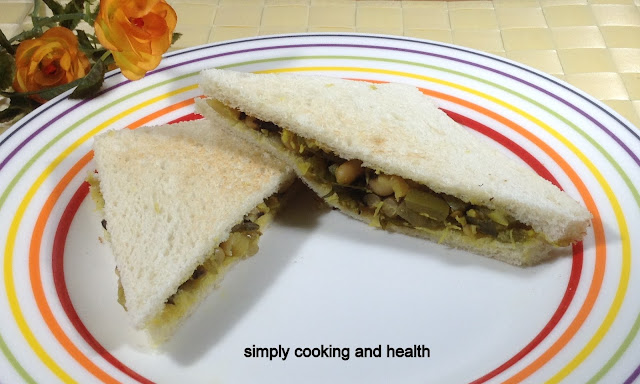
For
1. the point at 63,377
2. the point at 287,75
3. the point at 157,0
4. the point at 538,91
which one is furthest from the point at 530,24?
the point at 63,377

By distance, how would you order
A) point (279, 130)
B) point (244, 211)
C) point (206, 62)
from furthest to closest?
point (206, 62) < point (279, 130) < point (244, 211)

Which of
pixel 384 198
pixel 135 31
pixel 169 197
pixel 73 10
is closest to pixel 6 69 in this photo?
pixel 73 10

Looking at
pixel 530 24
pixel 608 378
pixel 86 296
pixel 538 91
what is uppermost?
pixel 530 24

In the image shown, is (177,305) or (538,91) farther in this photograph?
(538,91)

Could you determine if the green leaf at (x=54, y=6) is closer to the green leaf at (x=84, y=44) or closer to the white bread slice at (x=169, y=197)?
the green leaf at (x=84, y=44)

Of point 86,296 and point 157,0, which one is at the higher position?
point 157,0

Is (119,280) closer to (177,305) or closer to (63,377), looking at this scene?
(177,305)

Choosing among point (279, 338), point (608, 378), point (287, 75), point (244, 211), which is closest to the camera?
point (608, 378)
